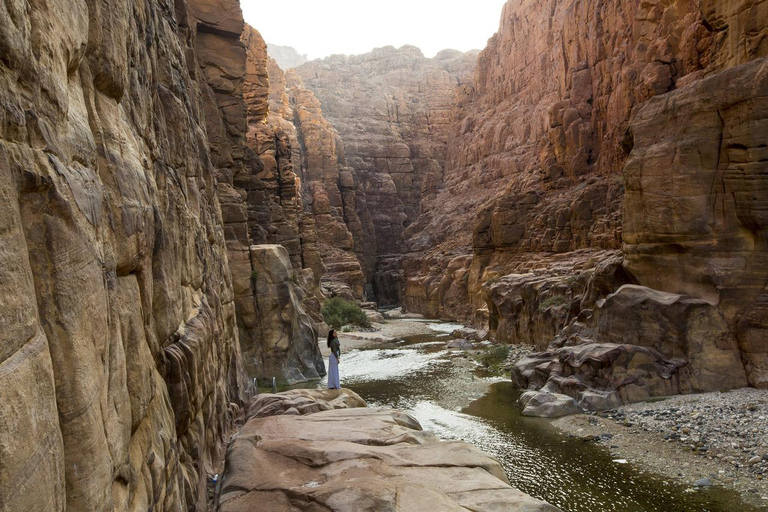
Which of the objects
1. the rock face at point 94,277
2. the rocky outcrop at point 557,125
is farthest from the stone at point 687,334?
the rock face at point 94,277

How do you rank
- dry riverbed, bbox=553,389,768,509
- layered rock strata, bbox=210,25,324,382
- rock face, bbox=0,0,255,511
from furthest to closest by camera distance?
1. layered rock strata, bbox=210,25,324,382
2. dry riverbed, bbox=553,389,768,509
3. rock face, bbox=0,0,255,511

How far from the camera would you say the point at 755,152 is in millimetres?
15023

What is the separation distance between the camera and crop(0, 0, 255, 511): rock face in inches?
117

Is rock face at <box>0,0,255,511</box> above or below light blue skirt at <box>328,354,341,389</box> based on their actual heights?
above

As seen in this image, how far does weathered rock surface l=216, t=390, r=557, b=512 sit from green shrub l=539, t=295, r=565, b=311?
17.4 meters

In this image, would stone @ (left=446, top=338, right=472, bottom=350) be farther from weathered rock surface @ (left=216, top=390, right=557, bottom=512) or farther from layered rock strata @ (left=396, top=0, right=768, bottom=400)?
weathered rock surface @ (left=216, top=390, right=557, bottom=512)

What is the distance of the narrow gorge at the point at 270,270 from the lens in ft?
11.3

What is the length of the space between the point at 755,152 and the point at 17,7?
16.9 metres

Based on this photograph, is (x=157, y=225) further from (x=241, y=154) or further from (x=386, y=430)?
(x=241, y=154)

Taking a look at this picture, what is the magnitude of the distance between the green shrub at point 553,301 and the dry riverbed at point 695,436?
11340 mm

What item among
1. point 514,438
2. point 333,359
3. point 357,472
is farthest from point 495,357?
point 357,472

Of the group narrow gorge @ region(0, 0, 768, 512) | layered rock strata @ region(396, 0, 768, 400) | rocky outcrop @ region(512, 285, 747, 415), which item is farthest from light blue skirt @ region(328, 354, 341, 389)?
layered rock strata @ region(396, 0, 768, 400)

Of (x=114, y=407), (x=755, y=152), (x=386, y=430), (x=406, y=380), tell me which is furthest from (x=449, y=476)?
(x=406, y=380)

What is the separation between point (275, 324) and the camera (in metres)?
22.3
